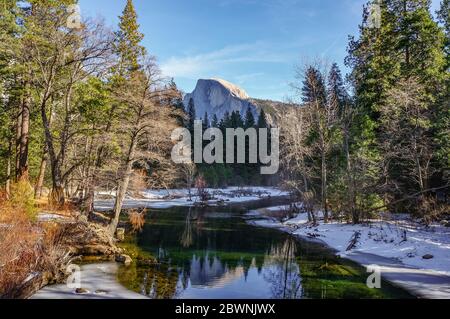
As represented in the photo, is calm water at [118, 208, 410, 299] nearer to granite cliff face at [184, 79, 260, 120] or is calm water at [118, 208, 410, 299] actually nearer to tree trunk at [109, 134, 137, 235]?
tree trunk at [109, 134, 137, 235]

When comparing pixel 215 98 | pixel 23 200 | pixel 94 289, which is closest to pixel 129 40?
pixel 23 200

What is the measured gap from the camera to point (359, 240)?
1881cm

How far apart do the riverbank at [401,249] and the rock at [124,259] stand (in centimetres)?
1032

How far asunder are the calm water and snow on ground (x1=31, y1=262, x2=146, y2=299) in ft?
1.56

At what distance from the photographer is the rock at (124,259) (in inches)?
557

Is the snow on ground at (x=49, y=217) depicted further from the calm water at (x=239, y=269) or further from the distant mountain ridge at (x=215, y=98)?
the distant mountain ridge at (x=215, y=98)

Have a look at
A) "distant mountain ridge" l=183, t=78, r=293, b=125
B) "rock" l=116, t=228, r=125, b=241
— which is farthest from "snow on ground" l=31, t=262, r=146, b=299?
"distant mountain ridge" l=183, t=78, r=293, b=125

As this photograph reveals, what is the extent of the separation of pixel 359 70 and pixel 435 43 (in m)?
6.09

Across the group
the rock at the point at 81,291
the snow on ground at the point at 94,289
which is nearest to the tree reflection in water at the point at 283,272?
the snow on ground at the point at 94,289

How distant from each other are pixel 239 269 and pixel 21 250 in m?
8.09

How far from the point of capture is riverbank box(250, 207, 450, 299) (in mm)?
11969
